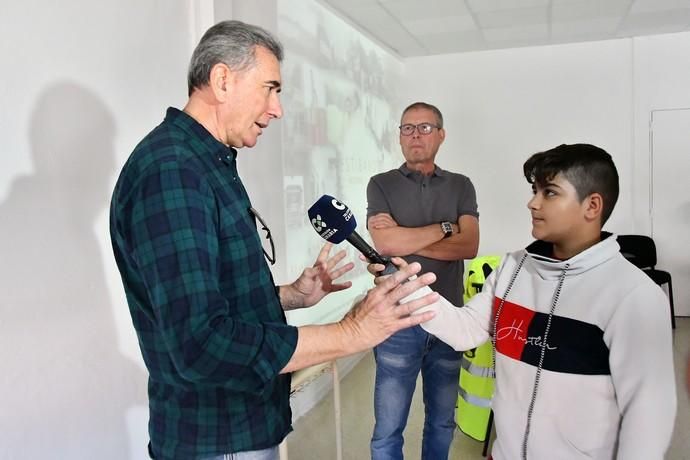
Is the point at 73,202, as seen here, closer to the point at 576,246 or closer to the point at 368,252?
the point at 368,252

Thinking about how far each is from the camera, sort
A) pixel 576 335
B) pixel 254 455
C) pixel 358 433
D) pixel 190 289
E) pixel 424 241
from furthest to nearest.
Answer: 1. pixel 358 433
2. pixel 424 241
3. pixel 576 335
4. pixel 254 455
5. pixel 190 289

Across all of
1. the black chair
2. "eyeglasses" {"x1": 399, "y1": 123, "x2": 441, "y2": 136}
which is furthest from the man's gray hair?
the black chair

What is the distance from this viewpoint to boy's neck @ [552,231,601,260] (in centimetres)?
137

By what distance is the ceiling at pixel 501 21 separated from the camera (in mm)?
4184

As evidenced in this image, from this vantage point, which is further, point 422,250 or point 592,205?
point 422,250

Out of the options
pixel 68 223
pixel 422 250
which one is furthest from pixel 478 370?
pixel 68 223

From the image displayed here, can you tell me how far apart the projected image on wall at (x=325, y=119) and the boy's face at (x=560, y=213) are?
1.91 metres

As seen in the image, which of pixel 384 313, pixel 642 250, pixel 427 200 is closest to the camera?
pixel 384 313

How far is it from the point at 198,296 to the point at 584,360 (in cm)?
89

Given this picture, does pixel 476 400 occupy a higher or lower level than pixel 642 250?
lower

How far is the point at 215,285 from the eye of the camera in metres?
0.92

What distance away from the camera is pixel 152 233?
904mm

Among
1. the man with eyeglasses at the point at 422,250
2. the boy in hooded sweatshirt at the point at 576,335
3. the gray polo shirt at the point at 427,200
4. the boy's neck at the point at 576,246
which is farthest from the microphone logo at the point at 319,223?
the gray polo shirt at the point at 427,200

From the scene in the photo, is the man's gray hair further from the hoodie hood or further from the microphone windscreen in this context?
the hoodie hood
